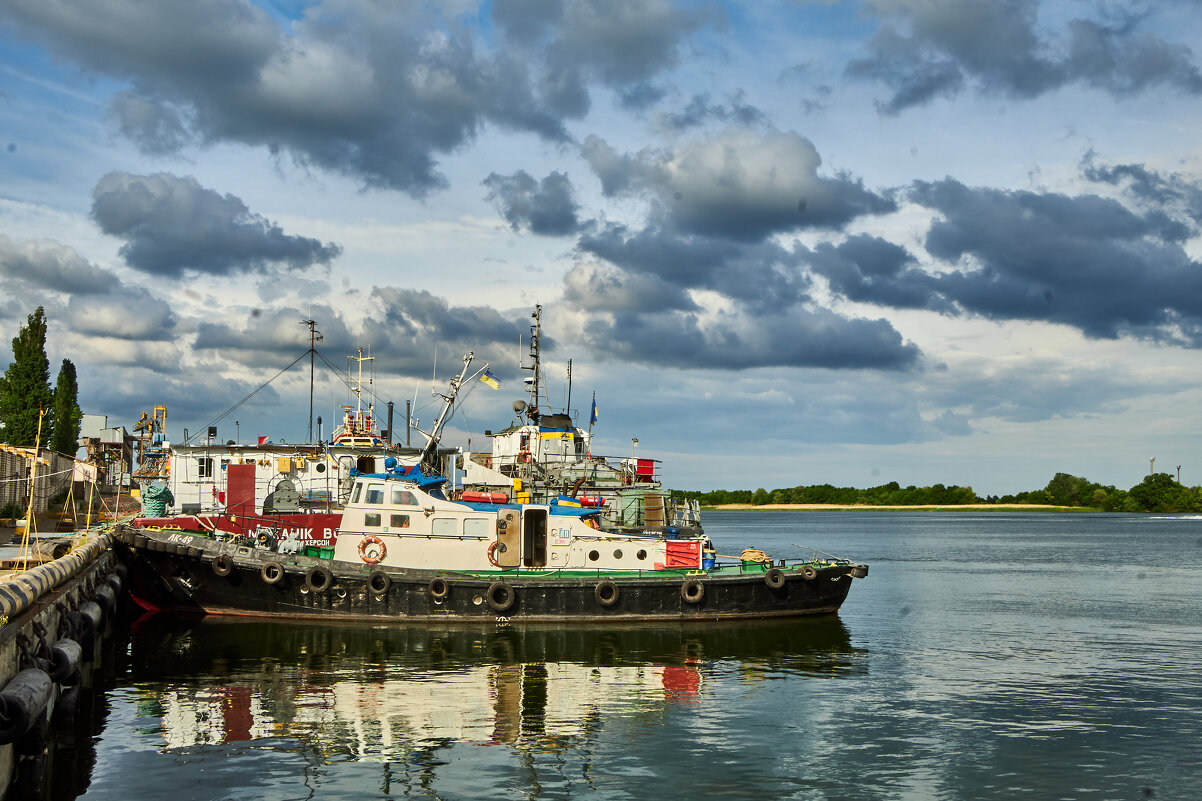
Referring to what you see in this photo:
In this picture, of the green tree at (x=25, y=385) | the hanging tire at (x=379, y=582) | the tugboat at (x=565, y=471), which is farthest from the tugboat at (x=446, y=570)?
the green tree at (x=25, y=385)

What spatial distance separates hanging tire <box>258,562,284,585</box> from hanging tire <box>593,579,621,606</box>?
897 cm

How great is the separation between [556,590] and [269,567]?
27.0 ft

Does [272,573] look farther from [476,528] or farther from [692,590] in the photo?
[692,590]

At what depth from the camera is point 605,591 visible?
27.0 metres

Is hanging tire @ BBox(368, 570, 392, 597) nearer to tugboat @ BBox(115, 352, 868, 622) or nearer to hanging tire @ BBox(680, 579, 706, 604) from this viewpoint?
tugboat @ BBox(115, 352, 868, 622)

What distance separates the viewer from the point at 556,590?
26906mm

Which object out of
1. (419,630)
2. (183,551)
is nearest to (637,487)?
(419,630)

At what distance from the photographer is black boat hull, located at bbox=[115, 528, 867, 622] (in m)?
26.6

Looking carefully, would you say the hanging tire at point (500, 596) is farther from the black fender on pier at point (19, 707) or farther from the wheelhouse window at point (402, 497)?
the black fender on pier at point (19, 707)

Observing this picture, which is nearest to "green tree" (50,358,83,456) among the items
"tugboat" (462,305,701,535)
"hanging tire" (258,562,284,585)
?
"tugboat" (462,305,701,535)

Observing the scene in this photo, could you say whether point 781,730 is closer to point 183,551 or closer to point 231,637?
point 231,637

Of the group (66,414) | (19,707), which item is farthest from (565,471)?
(66,414)

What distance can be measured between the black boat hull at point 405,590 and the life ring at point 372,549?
38cm

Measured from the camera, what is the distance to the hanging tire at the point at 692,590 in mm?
27453
